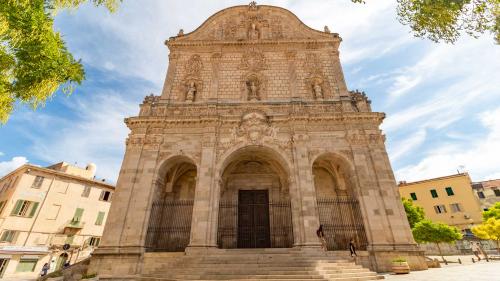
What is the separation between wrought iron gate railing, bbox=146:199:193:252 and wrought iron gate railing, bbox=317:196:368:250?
7.31 m

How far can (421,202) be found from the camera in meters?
30.5

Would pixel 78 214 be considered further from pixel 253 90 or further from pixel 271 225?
pixel 253 90

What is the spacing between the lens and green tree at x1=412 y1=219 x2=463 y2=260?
1672 centimetres

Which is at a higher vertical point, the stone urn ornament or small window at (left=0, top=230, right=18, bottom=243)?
small window at (left=0, top=230, right=18, bottom=243)

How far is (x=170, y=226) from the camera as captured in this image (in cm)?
1302

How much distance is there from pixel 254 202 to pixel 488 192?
33.4m

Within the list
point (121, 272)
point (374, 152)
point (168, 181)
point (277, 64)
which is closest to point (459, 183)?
point (374, 152)

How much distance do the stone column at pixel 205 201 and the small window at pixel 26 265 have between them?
17572 mm

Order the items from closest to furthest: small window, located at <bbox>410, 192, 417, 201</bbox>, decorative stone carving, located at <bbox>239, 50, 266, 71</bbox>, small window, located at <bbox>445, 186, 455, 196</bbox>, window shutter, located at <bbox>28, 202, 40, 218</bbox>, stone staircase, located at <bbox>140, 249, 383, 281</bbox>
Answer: stone staircase, located at <bbox>140, 249, 383, 281</bbox>
decorative stone carving, located at <bbox>239, 50, 266, 71</bbox>
window shutter, located at <bbox>28, 202, 40, 218</bbox>
small window, located at <bbox>445, 186, 455, 196</bbox>
small window, located at <bbox>410, 192, 417, 201</bbox>

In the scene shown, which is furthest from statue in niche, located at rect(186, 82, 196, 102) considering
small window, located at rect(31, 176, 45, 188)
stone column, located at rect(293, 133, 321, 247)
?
small window, located at rect(31, 176, 45, 188)

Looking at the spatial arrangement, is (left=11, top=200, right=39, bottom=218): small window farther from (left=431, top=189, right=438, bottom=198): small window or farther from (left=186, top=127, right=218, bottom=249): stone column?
(left=431, top=189, right=438, bottom=198): small window

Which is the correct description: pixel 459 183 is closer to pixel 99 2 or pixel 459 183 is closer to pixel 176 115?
pixel 176 115

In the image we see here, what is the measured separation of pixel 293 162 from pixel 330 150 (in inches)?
84.4

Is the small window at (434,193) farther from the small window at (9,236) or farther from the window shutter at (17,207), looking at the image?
the window shutter at (17,207)
